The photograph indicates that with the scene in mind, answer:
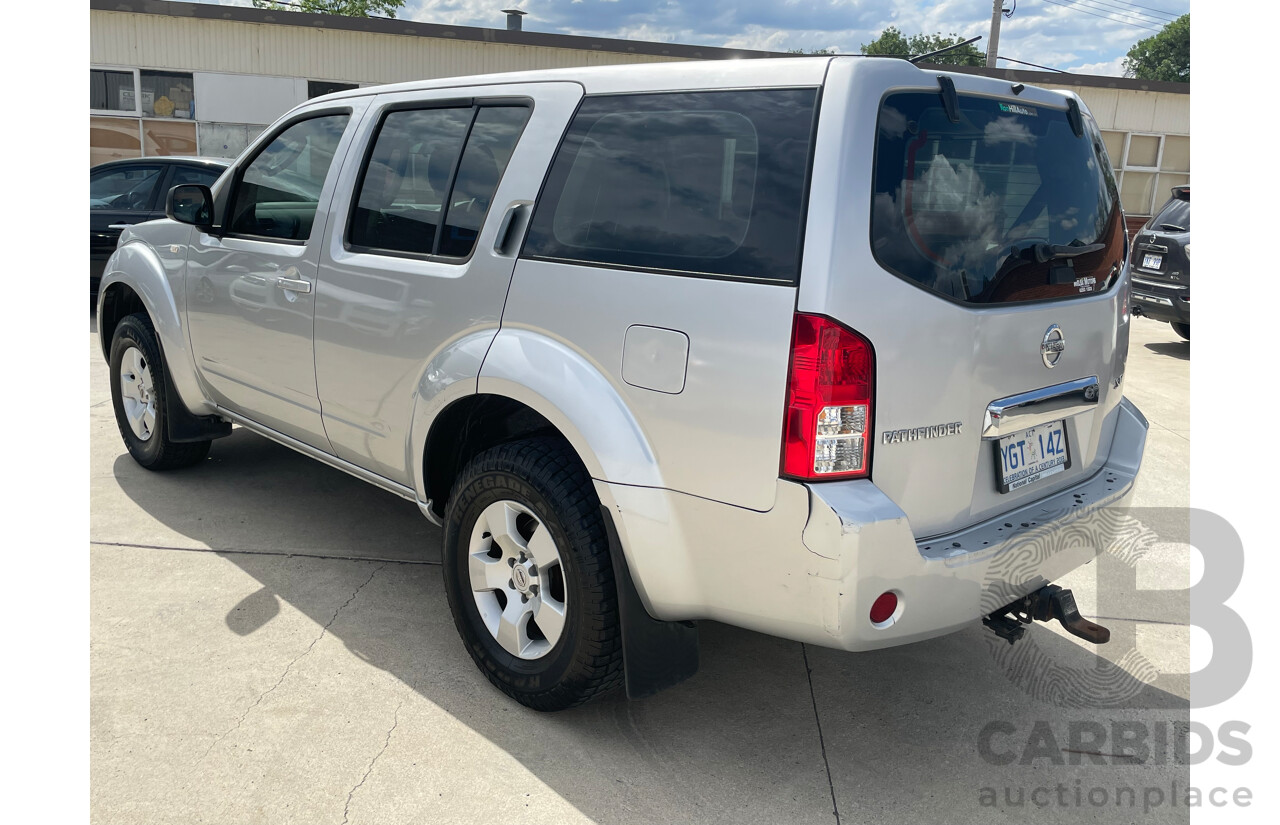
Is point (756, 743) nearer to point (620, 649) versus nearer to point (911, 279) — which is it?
point (620, 649)

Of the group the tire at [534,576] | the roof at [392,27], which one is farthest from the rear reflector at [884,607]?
the roof at [392,27]

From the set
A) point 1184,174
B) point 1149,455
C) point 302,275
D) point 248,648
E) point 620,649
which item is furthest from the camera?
point 1184,174

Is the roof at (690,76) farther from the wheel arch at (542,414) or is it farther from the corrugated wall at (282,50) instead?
the corrugated wall at (282,50)

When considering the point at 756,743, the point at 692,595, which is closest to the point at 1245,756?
the point at 756,743

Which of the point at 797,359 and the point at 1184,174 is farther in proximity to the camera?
the point at 1184,174

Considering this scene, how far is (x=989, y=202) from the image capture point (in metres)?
2.53

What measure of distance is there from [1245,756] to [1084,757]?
544 millimetres

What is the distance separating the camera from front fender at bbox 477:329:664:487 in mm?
2535

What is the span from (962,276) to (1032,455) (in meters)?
0.65

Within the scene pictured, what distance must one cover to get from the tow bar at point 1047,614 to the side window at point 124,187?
9187 mm

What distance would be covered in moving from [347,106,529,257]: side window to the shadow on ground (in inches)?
55.2

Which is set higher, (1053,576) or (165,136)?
(165,136)

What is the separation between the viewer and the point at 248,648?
3.30m

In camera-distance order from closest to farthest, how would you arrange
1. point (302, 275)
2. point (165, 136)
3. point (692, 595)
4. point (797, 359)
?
point (797, 359)
point (692, 595)
point (302, 275)
point (165, 136)
